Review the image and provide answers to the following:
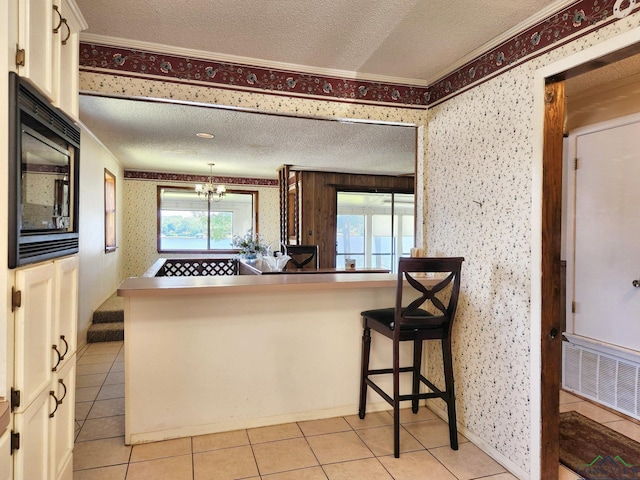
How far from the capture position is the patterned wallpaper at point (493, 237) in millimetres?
2041

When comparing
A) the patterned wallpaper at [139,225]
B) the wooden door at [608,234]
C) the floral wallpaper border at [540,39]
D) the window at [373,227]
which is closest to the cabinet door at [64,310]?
the floral wallpaper border at [540,39]

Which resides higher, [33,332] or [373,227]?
[373,227]

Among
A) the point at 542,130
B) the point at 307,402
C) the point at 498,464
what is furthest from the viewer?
the point at 307,402

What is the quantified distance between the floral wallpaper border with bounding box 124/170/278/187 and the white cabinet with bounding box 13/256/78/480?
6.32 metres

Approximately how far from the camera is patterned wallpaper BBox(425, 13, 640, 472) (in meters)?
2.04

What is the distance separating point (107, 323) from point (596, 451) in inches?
192

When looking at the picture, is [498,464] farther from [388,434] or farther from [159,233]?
[159,233]

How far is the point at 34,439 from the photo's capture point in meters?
1.30

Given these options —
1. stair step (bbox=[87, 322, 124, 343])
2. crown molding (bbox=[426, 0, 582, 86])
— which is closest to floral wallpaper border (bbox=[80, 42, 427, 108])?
crown molding (bbox=[426, 0, 582, 86])

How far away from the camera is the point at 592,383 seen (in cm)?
301

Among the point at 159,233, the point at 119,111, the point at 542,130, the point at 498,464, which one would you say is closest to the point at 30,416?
the point at 498,464

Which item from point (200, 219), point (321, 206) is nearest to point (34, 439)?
point (321, 206)

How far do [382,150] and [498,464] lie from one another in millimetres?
3962

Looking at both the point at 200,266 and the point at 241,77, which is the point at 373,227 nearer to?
the point at 200,266
